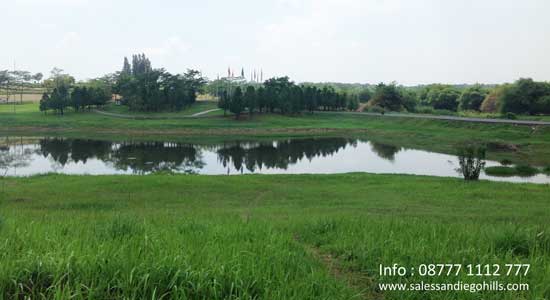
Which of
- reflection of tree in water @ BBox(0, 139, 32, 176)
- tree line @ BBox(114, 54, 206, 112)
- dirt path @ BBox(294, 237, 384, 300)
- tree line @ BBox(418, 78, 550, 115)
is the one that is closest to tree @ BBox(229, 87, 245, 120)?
tree line @ BBox(114, 54, 206, 112)

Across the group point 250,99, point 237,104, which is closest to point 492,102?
point 250,99

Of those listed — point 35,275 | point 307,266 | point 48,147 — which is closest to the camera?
point 35,275

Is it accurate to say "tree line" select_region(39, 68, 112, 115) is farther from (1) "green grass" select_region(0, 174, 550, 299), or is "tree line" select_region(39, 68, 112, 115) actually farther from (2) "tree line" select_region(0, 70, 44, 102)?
(1) "green grass" select_region(0, 174, 550, 299)

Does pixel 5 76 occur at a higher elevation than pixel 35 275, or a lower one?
higher

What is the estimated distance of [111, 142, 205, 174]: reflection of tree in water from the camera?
28.9m

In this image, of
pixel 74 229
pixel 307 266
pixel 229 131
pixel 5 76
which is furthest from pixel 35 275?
pixel 5 76

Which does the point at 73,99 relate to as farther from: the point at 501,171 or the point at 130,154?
the point at 501,171

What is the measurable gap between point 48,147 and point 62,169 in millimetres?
14724

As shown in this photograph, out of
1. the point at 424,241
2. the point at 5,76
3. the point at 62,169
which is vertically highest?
the point at 5,76

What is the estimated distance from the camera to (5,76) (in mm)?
95188

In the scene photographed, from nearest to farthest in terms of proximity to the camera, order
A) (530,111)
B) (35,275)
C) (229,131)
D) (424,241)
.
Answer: (35,275), (424,241), (229,131), (530,111)

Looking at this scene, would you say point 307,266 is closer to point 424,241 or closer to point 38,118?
point 424,241

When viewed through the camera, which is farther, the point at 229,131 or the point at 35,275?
the point at 229,131

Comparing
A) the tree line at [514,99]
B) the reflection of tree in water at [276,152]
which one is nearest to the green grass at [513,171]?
the reflection of tree in water at [276,152]
